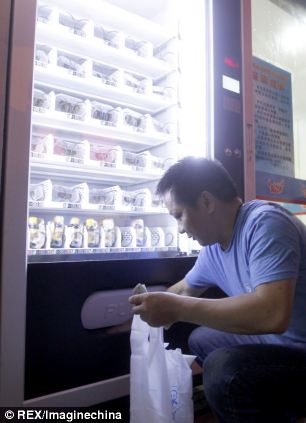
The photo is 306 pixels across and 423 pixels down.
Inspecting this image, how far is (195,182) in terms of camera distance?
1040 mm

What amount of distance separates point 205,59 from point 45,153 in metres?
0.72

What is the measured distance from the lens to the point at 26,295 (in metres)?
0.92

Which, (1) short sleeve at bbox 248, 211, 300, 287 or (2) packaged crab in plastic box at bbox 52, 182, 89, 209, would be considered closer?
Answer: (1) short sleeve at bbox 248, 211, 300, 287

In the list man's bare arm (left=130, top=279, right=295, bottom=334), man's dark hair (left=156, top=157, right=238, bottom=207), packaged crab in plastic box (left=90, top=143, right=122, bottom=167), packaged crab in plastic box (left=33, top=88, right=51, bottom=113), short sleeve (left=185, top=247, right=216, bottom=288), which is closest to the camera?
man's bare arm (left=130, top=279, right=295, bottom=334)

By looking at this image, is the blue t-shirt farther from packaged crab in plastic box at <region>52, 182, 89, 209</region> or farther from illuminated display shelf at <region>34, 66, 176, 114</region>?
illuminated display shelf at <region>34, 66, 176, 114</region>

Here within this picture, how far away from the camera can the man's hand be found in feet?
3.09

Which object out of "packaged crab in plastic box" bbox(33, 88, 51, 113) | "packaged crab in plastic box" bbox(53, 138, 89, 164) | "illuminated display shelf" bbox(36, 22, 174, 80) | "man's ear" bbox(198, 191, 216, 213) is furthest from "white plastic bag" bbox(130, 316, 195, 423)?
"illuminated display shelf" bbox(36, 22, 174, 80)

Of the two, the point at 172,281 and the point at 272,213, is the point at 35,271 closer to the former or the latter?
the point at 172,281

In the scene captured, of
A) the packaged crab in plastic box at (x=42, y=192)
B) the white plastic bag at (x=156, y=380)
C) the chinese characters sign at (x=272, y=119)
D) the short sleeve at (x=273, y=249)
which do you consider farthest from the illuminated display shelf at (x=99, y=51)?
the white plastic bag at (x=156, y=380)

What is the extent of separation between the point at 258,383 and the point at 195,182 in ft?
1.83

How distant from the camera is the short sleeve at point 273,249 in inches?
34.5

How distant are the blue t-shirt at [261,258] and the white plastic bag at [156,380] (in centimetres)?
28

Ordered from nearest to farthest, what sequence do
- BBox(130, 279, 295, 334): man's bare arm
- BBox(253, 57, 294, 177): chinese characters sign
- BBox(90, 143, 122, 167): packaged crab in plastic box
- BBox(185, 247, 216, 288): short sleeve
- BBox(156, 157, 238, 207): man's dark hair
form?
BBox(130, 279, 295, 334): man's bare arm → BBox(156, 157, 238, 207): man's dark hair → BBox(185, 247, 216, 288): short sleeve → BBox(90, 143, 122, 167): packaged crab in plastic box → BBox(253, 57, 294, 177): chinese characters sign

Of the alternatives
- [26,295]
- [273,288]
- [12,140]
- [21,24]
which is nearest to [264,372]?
[273,288]
